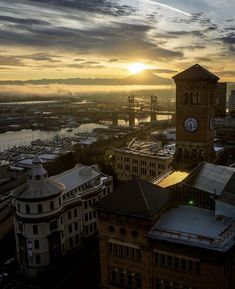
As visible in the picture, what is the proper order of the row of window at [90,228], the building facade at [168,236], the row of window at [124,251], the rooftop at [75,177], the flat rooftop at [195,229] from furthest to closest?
the row of window at [90,228] < the rooftop at [75,177] < the row of window at [124,251] < the building facade at [168,236] < the flat rooftop at [195,229]

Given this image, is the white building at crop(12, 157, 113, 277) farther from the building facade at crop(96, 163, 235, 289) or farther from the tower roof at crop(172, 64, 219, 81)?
the tower roof at crop(172, 64, 219, 81)

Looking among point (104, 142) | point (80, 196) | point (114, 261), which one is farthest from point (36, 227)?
point (104, 142)

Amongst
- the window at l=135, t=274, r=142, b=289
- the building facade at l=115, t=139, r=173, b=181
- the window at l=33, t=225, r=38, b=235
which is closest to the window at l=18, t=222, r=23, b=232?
the window at l=33, t=225, r=38, b=235

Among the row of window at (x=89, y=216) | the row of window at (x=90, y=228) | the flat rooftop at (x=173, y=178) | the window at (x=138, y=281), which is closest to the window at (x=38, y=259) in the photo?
the row of window at (x=90, y=228)

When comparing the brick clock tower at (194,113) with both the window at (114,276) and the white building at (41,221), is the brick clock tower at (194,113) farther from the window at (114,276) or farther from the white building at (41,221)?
the white building at (41,221)

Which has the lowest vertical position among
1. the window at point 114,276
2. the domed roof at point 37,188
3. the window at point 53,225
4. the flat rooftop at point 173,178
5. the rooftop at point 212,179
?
the window at point 53,225
